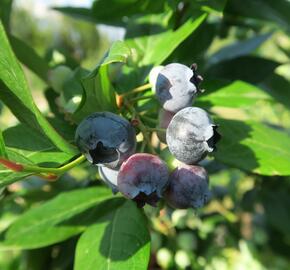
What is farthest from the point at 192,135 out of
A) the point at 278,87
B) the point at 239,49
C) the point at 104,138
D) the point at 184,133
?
the point at 239,49

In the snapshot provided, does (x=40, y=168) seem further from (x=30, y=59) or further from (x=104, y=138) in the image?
(x=30, y=59)

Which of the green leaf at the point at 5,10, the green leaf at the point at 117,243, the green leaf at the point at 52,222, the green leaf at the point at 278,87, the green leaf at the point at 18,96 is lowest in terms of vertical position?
the green leaf at the point at 52,222

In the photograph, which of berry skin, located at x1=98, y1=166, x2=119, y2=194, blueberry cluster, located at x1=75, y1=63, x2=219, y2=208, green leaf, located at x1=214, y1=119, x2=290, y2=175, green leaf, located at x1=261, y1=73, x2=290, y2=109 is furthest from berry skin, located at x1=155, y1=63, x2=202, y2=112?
green leaf, located at x1=261, y1=73, x2=290, y2=109

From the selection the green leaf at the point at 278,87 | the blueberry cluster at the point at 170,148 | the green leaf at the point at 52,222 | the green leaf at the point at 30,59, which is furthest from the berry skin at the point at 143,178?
the green leaf at the point at 278,87

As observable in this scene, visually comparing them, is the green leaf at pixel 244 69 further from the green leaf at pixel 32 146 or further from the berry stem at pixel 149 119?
the green leaf at pixel 32 146

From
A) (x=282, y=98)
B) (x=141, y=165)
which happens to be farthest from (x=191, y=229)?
(x=141, y=165)

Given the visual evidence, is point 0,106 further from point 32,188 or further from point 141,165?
point 141,165

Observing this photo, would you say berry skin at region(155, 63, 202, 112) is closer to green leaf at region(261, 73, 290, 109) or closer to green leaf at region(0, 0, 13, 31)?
green leaf at region(0, 0, 13, 31)
